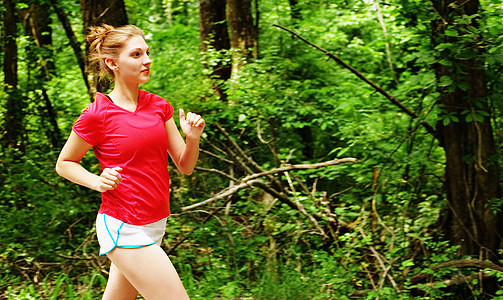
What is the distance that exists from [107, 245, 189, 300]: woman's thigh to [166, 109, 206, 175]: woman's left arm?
50cm

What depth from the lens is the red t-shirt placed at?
107 inches

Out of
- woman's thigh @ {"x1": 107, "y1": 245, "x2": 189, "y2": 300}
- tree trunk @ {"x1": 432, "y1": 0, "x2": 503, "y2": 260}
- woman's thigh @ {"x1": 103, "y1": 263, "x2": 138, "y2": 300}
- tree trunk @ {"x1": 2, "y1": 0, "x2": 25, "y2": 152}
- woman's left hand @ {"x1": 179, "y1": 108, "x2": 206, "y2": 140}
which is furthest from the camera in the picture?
tree trunk @ {"x1": 2, "y1": 0, "x2": 25, "y2": 152}

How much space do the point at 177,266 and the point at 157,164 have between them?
298cm

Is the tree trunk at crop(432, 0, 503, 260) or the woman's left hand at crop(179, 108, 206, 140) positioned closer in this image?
the woman's left hand at crop(179, 108, 206, 140)

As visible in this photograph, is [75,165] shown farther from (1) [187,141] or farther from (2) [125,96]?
(1) [187,141]

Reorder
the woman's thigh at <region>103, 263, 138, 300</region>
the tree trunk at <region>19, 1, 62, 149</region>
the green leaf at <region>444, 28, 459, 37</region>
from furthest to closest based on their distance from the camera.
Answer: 1. the tree trunk at <region>19, 1, 62, 149</region>
2. the green leaf at <region>444, 28, 459, 37</region>
3. the woman's thigh at <region>103, 263, 138, 300</region>

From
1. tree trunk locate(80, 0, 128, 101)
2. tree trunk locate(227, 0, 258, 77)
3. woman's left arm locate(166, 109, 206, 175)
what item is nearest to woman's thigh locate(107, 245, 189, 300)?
woman's left arm locate(166, 109, 206, 175)

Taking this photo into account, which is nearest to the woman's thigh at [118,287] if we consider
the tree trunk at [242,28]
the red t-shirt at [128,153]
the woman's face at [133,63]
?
the red t-shirt at [128,153]

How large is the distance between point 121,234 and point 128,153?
0.39 metres

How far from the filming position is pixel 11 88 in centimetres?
798

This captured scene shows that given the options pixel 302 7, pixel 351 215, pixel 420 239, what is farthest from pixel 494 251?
pixel 302 7

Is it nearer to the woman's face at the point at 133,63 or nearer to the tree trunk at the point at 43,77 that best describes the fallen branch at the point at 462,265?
the woman's face at the point at 133,63

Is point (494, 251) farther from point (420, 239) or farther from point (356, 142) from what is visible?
point (356, 142)

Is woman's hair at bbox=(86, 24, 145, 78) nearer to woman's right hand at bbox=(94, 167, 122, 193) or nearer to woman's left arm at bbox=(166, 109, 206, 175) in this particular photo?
woman's left arm at bbox=(166, 109, 206, 175)
